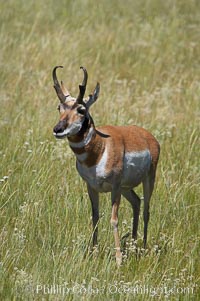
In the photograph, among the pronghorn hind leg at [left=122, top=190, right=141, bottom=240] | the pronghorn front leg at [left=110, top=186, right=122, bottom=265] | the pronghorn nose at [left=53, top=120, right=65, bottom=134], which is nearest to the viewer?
the pronghorn nose at [left=53, top=120, right=65, bottom=134]

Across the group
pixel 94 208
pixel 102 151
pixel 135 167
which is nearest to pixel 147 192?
pixel 135 167

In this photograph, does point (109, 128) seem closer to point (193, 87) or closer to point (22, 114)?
point (22, 114)

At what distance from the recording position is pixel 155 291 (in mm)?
5887

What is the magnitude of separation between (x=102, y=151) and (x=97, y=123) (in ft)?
10.2

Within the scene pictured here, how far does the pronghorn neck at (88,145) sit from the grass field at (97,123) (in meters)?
0.60

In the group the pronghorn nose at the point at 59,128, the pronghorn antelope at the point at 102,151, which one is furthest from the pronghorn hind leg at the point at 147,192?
the pronghorn nose at the point at 59,128

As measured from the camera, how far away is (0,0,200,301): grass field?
6.00 m

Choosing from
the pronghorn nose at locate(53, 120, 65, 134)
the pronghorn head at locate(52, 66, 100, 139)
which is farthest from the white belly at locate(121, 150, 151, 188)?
the pronghorn nose at locate(53, 120, 65, 134)

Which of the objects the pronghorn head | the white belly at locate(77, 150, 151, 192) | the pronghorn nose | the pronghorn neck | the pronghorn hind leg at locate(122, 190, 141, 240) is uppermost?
the pronghorn head

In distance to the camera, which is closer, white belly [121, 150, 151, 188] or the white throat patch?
the white throat patch

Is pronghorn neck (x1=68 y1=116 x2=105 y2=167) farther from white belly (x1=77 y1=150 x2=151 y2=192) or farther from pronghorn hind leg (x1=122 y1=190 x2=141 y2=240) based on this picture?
pronghorn hind leg (x1=122 y1=190 x2=141 y2=240)

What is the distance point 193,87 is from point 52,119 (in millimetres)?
2648

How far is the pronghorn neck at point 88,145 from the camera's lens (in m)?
6.17

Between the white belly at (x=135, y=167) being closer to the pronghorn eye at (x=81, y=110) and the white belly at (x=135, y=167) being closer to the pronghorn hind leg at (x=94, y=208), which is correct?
the pronghorn hind leg at (x=94, y=208)
